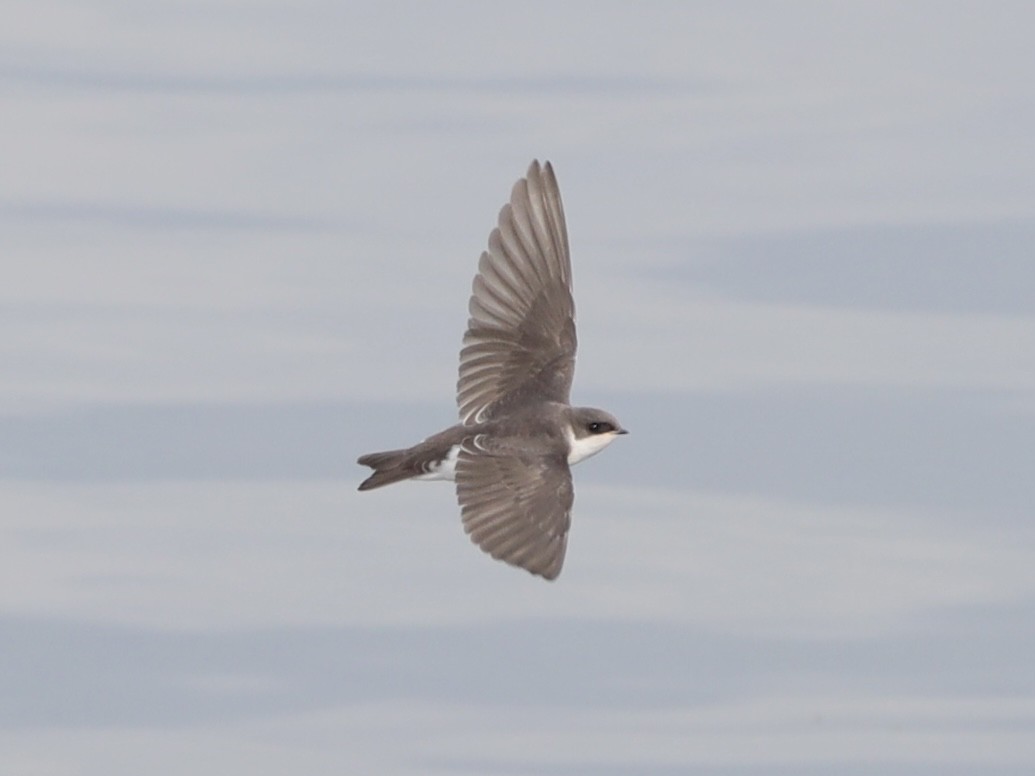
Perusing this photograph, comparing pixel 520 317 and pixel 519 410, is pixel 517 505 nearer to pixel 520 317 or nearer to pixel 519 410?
pixel 519 410

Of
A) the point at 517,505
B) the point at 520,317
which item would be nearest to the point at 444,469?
the point at 517,505

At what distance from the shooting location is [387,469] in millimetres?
9469

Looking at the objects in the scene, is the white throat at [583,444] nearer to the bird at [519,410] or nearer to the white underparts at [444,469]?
the bird at [519,410]

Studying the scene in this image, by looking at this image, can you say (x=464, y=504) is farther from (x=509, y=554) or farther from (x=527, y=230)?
(x=527, y=230)

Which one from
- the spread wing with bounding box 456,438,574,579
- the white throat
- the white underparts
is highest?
the white throat

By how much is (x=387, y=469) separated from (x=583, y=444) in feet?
2.66

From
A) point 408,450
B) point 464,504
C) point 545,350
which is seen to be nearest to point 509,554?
point 464,504

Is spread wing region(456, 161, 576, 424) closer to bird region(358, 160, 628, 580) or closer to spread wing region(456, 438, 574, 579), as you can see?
bird region(358, 160, 628, 580)

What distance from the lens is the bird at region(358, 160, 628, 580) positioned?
8922 mm

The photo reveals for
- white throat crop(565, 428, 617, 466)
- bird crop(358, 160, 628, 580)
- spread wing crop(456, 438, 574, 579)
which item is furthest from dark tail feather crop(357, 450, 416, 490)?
white throat crop(565, 428, 617, 466)

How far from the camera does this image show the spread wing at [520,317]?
10.1 m

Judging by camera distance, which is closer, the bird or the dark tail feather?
the bird

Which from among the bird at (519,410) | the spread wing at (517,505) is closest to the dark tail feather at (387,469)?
the bird at (519,410)

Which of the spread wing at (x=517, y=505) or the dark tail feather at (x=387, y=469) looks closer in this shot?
the spread wing at (x=517, y=505)
